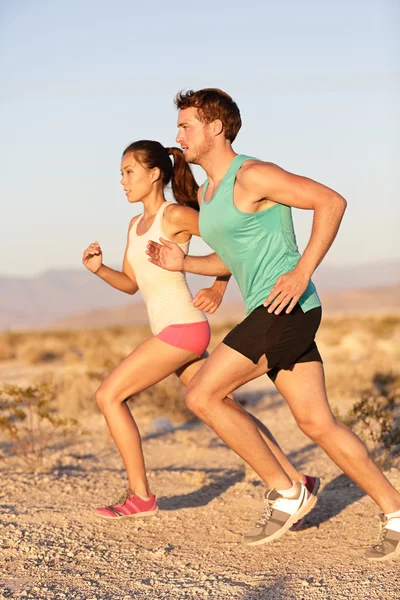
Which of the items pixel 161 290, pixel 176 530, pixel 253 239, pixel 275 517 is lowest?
pixel 176 530

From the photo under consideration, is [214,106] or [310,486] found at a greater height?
[214,106]

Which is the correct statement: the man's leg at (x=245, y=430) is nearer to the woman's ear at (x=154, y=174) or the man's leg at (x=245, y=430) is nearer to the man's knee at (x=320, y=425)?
the man's knee at (x=320, y=425)

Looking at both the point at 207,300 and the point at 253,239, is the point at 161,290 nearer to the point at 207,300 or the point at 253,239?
the point at 207,300

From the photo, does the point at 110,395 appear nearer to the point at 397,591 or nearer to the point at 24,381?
the point at 397,591

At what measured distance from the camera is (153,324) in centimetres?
505

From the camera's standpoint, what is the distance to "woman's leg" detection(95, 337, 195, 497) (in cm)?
495

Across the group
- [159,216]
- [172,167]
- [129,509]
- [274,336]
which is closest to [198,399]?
[274,336]

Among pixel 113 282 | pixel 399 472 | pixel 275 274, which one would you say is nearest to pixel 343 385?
pixel 399 472

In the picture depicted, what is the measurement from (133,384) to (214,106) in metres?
1.74

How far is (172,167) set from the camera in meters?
5.34

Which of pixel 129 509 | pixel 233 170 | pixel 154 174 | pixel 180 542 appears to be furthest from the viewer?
pixel 154 174

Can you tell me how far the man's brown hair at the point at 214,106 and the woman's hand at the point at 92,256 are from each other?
47.4 inches

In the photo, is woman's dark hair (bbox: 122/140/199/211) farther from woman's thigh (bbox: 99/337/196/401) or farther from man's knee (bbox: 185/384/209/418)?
man's knee (bbox: 185/384/209/418)

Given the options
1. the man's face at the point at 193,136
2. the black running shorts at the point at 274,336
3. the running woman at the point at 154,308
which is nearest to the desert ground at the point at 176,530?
the running woman at the point at 154,308
